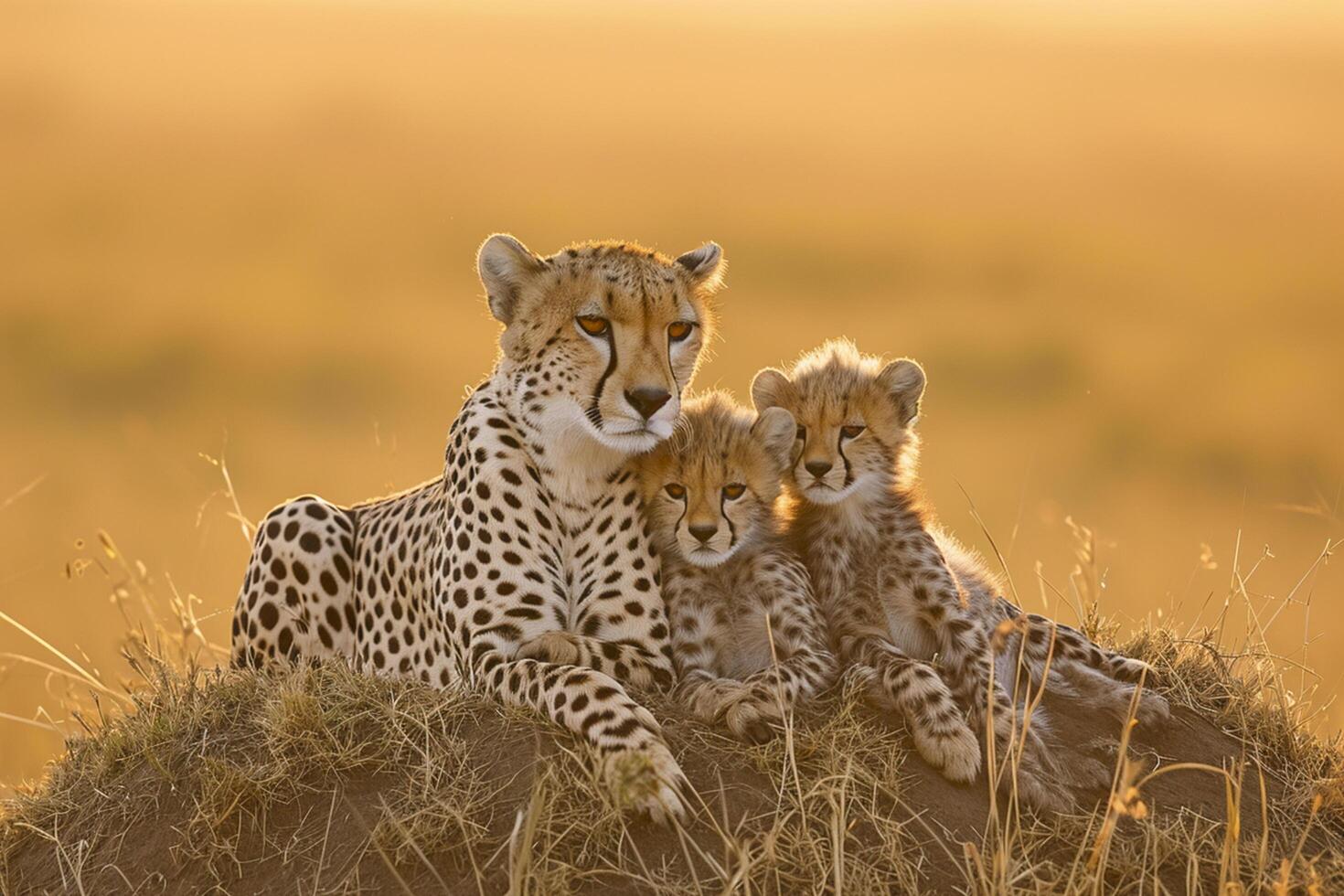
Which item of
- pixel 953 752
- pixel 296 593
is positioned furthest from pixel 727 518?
pixel 296 593

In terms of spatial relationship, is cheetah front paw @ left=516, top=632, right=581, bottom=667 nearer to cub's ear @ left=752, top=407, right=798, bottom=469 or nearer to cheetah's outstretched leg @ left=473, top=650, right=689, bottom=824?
cheetah's outstretched leg @ left=473, top=650, right=689, bottom=824

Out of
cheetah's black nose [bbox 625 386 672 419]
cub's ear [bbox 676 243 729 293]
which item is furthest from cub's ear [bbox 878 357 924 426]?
cheetah's black nose [bbox 625 386 672 419]

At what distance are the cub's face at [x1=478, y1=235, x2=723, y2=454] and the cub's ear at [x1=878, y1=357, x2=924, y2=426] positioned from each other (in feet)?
2.02

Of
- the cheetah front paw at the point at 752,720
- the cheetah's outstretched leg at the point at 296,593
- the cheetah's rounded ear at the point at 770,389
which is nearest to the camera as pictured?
the cheetah front paw at the point at 752,720

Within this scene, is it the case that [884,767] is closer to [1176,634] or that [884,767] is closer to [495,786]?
[495,786]

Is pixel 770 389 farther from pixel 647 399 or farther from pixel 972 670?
pixel 972 670

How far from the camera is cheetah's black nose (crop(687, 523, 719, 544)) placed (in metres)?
4.08

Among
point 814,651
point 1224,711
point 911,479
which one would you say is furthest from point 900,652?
Result: point 1224,711

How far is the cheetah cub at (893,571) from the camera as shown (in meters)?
4.08

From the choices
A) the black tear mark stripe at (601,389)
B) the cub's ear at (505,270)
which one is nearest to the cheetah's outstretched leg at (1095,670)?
the black tear mark stripe at (601,389)

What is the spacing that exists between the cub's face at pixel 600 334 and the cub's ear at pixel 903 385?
62 cm

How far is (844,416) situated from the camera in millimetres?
4402

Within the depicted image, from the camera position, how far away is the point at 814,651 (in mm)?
4047

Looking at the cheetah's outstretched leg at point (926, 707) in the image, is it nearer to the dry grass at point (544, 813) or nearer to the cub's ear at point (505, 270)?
the dry grass at point (544, 813)
